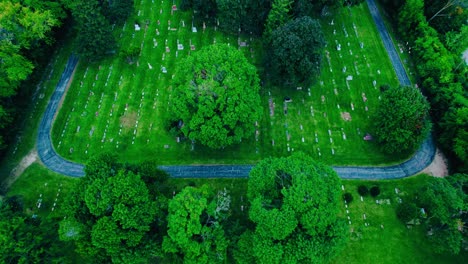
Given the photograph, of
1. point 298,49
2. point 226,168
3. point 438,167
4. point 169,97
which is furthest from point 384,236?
point 169,97

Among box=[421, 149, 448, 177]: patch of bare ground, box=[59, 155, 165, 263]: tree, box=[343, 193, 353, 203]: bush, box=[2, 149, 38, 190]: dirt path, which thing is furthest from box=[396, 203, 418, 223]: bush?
box=[2, 149, 38, 190]: dirt path

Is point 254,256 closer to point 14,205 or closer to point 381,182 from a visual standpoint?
point 381,182

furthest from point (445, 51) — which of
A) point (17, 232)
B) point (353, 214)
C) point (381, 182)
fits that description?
point (17, 232)

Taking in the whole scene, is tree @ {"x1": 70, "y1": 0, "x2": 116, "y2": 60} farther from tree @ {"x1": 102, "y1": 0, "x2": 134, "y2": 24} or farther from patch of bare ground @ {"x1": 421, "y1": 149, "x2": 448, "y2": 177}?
patch of bare ground @ {"x1": 421, "y1": 149, "x2": 448, "y2": 177}

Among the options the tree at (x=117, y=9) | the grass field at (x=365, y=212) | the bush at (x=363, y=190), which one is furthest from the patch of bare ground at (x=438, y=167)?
the tree at (x=117, y=9)

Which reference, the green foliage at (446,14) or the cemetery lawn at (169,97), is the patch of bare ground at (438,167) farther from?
the green foliage at (446,14)
